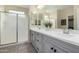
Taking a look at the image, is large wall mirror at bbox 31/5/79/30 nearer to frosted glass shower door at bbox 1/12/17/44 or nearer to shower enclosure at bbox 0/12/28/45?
shower enclosure at bbox 0/12/28/45

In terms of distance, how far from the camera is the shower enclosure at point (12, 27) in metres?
1.82

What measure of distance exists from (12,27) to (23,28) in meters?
0.23

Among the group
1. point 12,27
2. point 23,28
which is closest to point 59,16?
point 23,28

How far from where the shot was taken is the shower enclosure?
5.96 feet

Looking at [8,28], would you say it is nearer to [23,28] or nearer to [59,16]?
[23,28]

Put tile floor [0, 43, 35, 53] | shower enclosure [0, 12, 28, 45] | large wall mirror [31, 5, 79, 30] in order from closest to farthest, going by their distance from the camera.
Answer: large wall mirror [31, 5, 79, 30] < tile floor [0, 43, 35, 53] < shower enclosure [0, 12, 28, 45]

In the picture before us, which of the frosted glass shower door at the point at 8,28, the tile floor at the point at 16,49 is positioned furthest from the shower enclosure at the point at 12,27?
the tile floor at the point at 16,49

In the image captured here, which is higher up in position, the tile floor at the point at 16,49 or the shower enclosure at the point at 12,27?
the shower enclosure at the point at 12,27

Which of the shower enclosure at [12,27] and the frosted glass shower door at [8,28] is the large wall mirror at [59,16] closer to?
the shower enclosure at [12,27]

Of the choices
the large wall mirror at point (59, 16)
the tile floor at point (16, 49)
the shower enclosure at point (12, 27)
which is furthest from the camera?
the shower enclosure at point (12, 27)

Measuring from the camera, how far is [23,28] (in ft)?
6.59

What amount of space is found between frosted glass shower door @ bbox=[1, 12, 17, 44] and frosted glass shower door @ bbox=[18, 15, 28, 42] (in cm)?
10

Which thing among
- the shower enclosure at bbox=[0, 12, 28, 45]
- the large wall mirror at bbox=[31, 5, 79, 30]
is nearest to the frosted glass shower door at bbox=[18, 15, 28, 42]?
the shower enclosure at bbox=[0, 12, 28, 45]
